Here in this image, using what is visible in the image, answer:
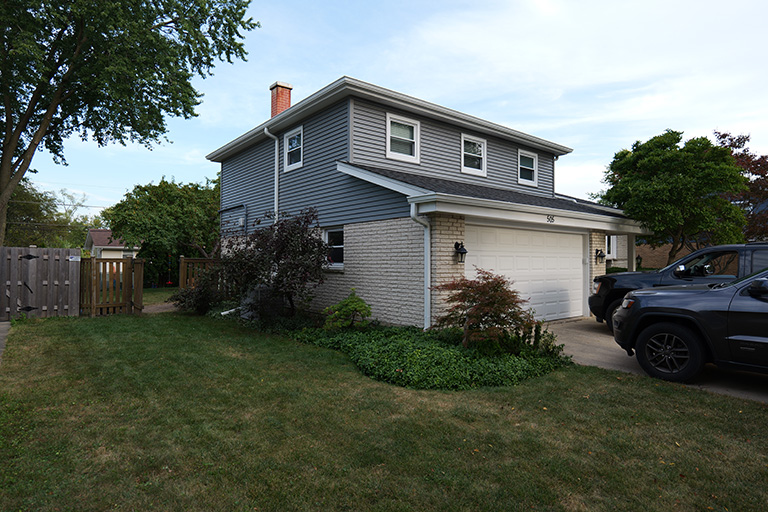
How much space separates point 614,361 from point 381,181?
546cm

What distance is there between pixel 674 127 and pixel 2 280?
18844 millimetres

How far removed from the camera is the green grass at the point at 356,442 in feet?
9.09

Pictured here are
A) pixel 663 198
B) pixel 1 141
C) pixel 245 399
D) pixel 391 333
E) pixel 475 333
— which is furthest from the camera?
pixel 1 141

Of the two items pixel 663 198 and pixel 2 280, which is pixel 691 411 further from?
pixel 2 280

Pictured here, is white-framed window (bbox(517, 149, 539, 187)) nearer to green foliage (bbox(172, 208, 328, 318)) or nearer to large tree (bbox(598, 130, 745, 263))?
large tree (bbox(598, 130, 745, 263))

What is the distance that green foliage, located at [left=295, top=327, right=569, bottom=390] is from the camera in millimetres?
5328

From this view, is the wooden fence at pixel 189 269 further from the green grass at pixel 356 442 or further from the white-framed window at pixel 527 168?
the white-framed window at pixel 527 168

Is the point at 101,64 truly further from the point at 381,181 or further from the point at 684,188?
the point at 684,188

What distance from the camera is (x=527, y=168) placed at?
555 inches

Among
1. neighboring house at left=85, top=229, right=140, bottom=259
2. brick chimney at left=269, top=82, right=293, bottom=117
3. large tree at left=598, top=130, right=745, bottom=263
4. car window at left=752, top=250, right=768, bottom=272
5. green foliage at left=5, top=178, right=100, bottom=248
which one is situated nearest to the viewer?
car window at left=752, top=250, right=768, bottom=272

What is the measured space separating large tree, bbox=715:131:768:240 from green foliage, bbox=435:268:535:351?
17.7 metres

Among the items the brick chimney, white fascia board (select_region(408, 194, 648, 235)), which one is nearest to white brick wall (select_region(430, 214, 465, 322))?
white fascia board (select_region(408, 194, 648, 235))

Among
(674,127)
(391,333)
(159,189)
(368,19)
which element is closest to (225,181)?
(159,189)

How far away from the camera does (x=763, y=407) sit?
4434 millimetres
